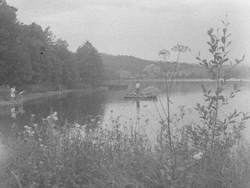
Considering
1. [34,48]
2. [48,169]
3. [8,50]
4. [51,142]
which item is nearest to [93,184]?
[48,169]

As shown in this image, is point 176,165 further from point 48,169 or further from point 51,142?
point 51,142

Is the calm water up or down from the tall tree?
down

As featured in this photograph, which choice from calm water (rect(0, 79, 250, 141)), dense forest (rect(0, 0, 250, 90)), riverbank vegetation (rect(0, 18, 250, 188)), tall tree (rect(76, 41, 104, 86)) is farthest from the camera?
tall tree (rect(76, 41, 104, 86))

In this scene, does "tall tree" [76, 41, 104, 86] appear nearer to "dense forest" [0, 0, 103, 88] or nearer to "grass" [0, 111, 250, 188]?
"dense forest" [0, 0, 103, 88]

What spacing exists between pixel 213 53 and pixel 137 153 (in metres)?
1.86

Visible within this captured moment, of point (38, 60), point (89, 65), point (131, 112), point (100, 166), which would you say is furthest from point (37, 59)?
point (100, 166)

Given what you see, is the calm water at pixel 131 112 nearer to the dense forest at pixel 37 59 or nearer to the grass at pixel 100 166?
the grass at pixel 100 166

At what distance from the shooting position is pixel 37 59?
59.7 metres

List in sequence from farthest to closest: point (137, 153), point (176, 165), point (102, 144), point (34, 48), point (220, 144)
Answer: point (34, 48), point (102, 144), point (137, 153), point (220, 144), point (176, 165)

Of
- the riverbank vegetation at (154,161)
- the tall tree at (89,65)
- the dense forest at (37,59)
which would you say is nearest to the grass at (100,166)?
the riverbank vegetation at (154,161)

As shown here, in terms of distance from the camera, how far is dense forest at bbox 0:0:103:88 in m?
50.3

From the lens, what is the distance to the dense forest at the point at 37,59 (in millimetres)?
50344

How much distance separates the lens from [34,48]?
59.8 meters

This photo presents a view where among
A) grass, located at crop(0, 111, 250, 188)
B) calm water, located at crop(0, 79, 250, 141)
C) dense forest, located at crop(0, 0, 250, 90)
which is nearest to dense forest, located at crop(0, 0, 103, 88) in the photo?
dense forest, located at crop(0, 0, 250, 90)
